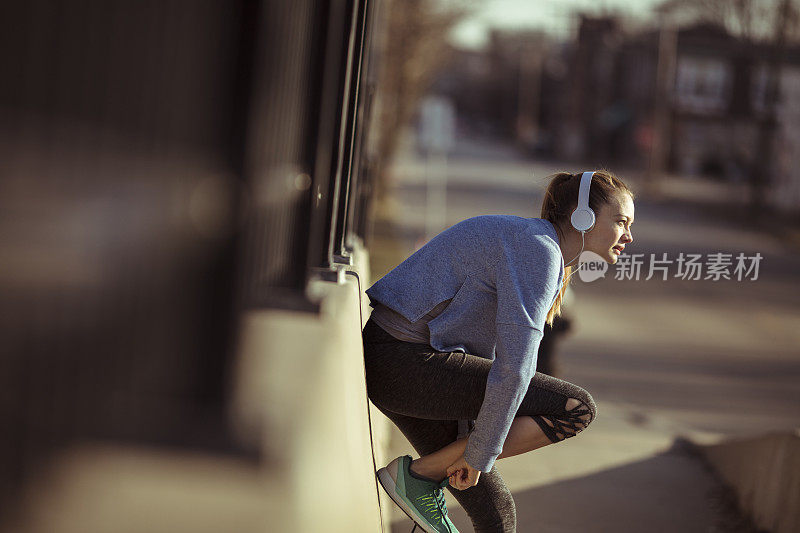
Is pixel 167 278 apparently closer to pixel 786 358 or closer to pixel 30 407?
pixel 30 407

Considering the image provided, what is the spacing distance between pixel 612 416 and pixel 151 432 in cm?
703

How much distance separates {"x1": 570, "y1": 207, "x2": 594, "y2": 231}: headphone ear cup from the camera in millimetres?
3139

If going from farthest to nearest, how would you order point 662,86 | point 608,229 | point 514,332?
point 662,86
point 608,229
point 514,332

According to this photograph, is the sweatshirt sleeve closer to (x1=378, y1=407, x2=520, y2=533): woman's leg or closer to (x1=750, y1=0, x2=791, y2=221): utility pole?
(x1=378, y1=407, x2=520, y2=533): woman's leg

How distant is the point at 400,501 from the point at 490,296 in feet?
2.45

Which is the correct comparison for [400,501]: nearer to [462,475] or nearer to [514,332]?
[462,475]

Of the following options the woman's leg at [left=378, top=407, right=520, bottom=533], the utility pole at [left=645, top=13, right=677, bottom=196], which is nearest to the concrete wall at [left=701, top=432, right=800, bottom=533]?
the woman's leg at [left=378, top=407, right=520, bottom=533]

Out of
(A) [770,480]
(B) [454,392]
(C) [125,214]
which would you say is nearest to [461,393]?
(B) [454,392]

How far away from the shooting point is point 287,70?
115 inches

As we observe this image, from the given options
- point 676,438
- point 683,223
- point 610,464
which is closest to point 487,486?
point 610,464

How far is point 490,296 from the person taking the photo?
3123 mm

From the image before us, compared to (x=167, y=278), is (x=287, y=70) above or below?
above

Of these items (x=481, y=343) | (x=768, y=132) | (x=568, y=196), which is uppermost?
(x=768, y=132)

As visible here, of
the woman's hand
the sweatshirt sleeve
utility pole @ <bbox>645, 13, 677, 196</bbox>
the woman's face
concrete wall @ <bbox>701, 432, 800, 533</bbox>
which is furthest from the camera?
utility pole @ <bbox>645, 13, 677, 196</bbox>
